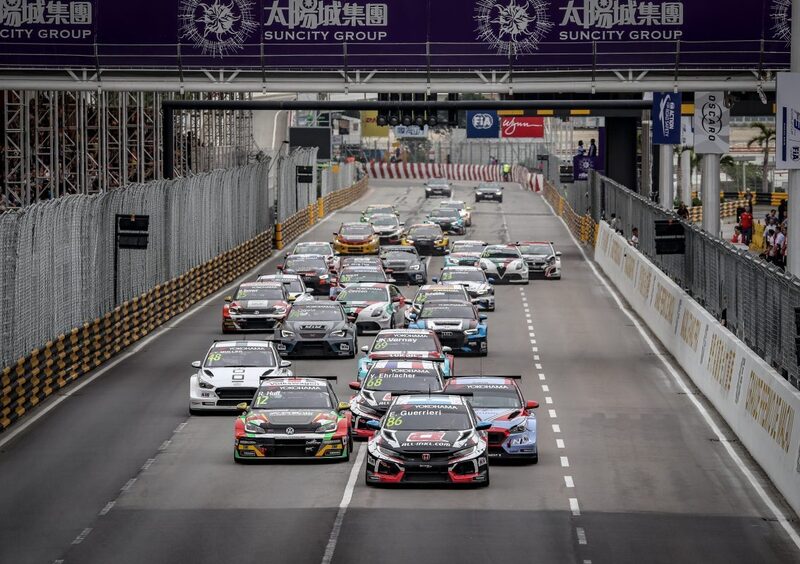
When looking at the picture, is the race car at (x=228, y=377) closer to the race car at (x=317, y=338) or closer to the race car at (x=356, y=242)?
the race car at (x=317, y=338)

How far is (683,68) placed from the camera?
41.4m

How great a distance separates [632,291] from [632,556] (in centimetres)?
3161

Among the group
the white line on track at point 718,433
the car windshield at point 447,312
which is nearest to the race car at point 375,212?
the white line on track at point 718,433

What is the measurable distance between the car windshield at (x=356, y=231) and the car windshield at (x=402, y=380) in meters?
40.4

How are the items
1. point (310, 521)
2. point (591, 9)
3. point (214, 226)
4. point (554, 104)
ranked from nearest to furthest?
point (310, 521) → point (591, 9) → point (554, 104) → point (214, 226)

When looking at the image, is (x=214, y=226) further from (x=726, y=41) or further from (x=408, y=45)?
(x=726, y=41)

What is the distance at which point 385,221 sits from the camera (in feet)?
250

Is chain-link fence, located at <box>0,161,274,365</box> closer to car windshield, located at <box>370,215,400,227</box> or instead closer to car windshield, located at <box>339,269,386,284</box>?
car windshield, located at <box>339,269,386,284</box>

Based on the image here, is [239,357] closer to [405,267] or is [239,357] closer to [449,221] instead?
[405,267]

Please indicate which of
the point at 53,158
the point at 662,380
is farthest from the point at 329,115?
the point at 662,380

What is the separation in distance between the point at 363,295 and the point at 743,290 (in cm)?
1508

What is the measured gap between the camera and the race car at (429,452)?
22.0 metres

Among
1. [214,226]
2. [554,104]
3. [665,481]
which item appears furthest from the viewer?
[214,226]

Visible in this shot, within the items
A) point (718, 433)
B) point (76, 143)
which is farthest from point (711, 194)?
point (76, 143)
